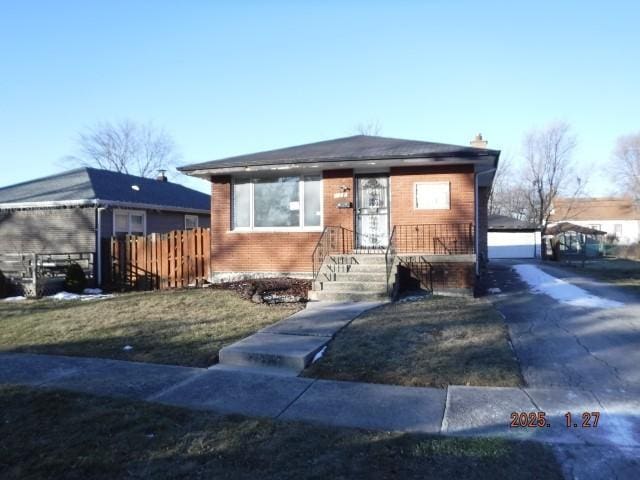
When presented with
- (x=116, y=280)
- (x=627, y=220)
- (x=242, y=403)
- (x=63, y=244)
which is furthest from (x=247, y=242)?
(x=627, y=220)

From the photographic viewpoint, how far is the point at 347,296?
32.2 feet

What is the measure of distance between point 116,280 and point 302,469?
521 inches

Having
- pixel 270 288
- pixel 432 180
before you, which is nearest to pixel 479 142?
pixel 432 180

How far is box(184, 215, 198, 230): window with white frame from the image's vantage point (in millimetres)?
20062

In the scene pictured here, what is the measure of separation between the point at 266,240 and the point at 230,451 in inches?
365

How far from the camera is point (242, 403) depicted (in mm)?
4668

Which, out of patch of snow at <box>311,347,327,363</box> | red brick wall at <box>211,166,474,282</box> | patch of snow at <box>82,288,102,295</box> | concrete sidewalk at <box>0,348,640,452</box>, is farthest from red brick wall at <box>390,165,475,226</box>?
patch of snow at <box>82,288,102,295</box>

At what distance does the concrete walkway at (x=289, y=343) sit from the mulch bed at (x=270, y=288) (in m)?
1.91

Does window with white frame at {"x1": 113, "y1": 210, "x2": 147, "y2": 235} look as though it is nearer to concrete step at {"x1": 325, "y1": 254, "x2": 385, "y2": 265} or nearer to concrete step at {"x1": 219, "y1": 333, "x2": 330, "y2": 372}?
concrete step at {"x1": 325, "y1": 254, "x2": 385, "y2": 265}

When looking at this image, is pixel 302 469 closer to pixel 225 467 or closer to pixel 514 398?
pixel 225 467

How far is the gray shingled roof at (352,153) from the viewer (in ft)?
35.8

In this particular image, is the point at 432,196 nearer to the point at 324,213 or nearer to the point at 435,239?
the point at 435,239

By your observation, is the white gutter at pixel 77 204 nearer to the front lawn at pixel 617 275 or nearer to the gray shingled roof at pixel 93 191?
the gray shingled roof at pixel 93 191

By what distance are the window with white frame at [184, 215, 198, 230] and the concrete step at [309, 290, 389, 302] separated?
11564 mm
